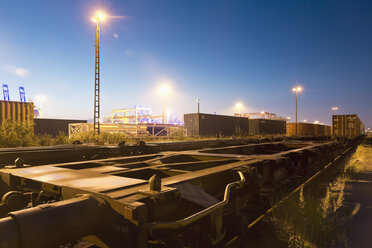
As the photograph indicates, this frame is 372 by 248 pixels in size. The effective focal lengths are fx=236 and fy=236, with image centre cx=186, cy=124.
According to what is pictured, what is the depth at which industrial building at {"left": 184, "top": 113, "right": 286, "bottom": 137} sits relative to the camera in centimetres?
2500

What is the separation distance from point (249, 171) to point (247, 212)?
1775mm

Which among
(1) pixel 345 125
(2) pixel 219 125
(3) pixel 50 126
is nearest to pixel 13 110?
(2) pixel 219 125

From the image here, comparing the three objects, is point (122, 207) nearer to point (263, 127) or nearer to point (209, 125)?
point (209, 125)

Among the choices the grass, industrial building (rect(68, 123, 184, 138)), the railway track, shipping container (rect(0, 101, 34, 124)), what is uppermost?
shipping container (rect(0, 101, 34, 124))

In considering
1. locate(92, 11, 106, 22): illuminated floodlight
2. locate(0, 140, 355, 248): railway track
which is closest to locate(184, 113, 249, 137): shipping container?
locate(92, 11, 106, 22): illuminated floodlight

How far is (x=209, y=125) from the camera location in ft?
86.3

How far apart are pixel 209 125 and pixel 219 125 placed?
2029mm

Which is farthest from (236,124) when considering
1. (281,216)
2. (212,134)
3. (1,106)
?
(281,216)

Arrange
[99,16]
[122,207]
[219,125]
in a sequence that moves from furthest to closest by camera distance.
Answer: [219,125], [99,16], [122,207]

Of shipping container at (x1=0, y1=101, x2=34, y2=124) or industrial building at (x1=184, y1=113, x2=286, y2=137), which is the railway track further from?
industrial building at (x1=184, y1=113, x2=286, y2=137)

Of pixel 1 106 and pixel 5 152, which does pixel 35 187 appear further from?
pixel 1 106

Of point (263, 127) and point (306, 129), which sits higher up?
point (263, 127)

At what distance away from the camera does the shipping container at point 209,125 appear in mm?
24906

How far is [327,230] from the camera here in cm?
401
